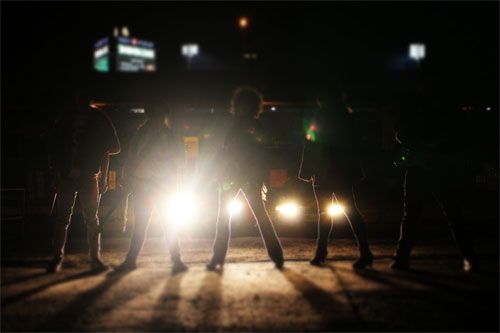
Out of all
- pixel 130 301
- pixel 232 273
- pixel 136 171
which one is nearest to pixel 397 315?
pixel 232 273

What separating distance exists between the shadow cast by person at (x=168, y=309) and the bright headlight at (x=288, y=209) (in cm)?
559

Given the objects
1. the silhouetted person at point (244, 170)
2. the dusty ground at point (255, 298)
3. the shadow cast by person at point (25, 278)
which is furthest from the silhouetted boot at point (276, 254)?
the shadow cast by person at point (25, 278)

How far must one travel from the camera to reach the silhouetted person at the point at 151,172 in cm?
543

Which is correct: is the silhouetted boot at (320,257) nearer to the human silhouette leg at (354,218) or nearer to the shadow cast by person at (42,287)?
the human silhouette leg at (354,218)

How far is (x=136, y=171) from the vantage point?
17.9 feet

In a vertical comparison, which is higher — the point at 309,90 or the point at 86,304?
the point at 309,90

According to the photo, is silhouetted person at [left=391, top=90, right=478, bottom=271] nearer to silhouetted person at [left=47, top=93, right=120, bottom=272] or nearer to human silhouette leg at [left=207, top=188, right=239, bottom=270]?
human silhouette leg at [left=207, top=188, right=239, bottom=270]

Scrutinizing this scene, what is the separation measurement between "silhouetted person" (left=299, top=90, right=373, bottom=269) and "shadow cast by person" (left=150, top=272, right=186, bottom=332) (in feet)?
5.67

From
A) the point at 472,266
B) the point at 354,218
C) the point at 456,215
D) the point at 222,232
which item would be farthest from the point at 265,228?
the point at 472,266

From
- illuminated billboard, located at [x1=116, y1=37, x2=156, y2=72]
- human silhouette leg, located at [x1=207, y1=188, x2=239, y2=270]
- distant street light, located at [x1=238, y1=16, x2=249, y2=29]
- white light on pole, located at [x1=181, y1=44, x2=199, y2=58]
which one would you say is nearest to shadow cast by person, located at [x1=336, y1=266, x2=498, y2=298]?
human silhouette leg, located at [x1=207, y1=188, x2=239, y2=270]

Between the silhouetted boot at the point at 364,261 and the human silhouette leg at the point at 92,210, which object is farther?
the human silhouette leg at the point at 92,210

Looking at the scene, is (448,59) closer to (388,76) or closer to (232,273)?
(388,76)

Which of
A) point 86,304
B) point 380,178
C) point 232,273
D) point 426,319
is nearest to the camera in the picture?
point 426,319

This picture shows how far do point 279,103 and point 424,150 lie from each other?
930 cm
